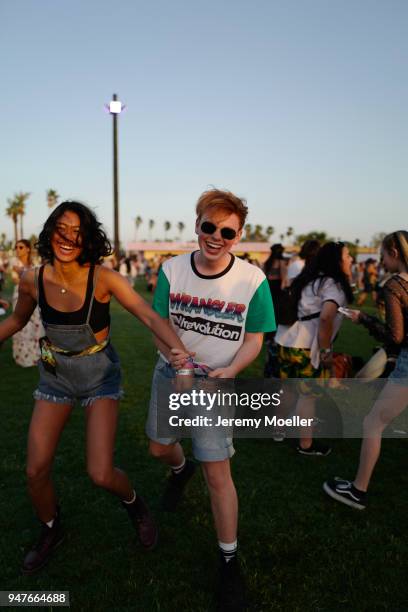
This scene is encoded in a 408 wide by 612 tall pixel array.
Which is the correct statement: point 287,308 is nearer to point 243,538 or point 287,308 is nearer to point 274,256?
point 243,538

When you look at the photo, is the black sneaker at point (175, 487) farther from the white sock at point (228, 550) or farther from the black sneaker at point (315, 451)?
the black sneaker at point (315, 451)

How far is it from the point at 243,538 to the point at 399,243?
90.2 inches

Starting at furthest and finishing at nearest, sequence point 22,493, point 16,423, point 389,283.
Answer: point 16,423 → point 22,493 → point 389,283

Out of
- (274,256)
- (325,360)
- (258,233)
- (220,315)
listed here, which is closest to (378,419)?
(325,360)

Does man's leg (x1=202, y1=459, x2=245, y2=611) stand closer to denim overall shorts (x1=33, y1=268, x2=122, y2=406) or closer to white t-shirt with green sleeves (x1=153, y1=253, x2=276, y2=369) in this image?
white t-shirt with green sleeves (x1=153, y1=253, x2=276, y2=369)

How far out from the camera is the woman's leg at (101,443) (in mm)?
2688

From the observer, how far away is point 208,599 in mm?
2566

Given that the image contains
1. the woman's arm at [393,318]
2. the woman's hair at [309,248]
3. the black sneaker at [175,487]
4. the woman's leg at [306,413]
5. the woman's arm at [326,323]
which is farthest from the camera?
the woman's hair at [309,248]

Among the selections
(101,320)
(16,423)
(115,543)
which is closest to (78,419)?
(16,423)

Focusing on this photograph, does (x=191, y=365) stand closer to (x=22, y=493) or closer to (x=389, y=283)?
(x=389, y=283)

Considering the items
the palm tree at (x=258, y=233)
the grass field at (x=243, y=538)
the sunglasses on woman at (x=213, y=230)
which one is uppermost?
the sunglasses on woman at (x=213, y=230)

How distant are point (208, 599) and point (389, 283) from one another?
228 centimetres

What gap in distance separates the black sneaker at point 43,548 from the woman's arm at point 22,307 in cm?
124

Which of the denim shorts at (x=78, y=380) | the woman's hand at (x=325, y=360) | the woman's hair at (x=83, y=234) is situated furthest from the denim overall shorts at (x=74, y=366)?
the woman's hand at (x=325, y=360)
